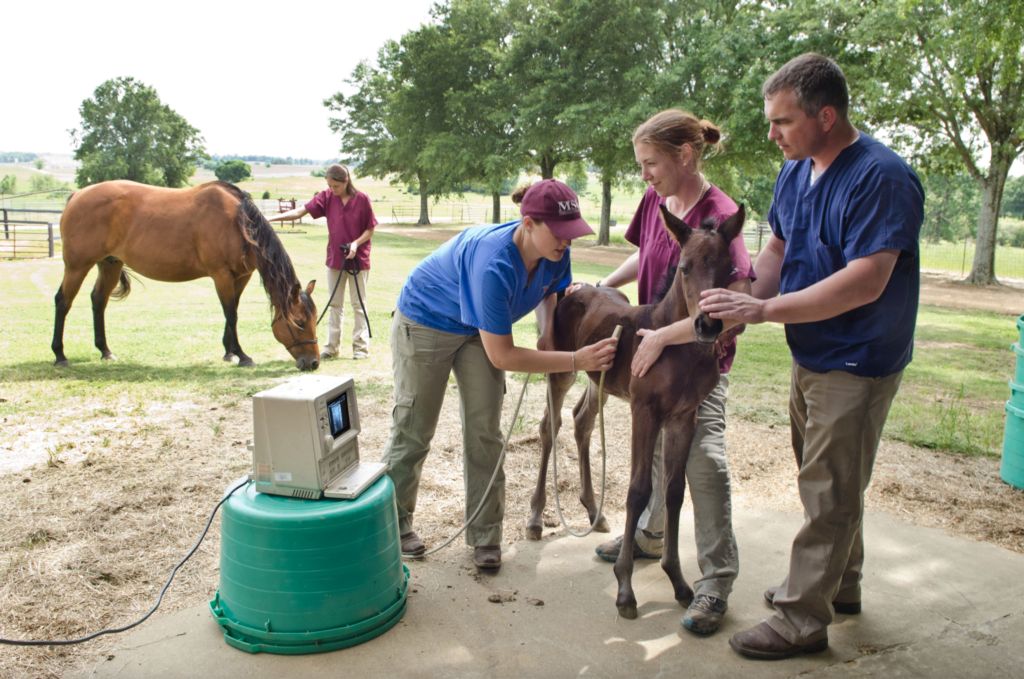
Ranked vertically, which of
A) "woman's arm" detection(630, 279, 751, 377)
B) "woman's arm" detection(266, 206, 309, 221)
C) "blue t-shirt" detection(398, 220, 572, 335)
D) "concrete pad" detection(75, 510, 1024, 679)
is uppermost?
"woman's arm" detection(266, 206, 309, 221)

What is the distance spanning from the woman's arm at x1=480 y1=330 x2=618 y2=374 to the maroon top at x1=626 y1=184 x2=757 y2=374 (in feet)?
1.24

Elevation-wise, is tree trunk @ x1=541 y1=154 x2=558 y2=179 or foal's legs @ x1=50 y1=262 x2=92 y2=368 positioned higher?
tree trunk @ x1=541 y1=154 x2=558 y2=179

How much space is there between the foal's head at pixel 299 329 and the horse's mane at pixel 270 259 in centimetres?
2

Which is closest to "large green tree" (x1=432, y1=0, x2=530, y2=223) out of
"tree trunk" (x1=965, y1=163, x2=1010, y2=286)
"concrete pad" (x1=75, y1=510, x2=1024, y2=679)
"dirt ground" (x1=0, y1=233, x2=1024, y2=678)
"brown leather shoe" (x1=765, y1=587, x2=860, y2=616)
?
"tree trunk" (x1=965, y1=163, x2=1010, y2=286)

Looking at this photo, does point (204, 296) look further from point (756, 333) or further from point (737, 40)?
point (737, 40)

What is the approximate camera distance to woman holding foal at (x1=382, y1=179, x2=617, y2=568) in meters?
2.73

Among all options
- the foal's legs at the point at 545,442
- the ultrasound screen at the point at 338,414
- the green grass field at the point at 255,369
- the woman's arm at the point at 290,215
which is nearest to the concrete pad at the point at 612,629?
the foal's legs at the point at 545,442

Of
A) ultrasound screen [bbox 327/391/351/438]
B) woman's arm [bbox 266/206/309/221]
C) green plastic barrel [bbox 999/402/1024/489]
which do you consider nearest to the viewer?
ultrasound screen [bbox 327/391/351/438]

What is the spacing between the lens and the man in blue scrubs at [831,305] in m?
2.27

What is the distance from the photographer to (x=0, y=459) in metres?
4.43

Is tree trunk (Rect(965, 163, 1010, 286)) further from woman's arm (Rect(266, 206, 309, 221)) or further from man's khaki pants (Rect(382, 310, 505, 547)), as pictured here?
man's khaki pants (Rect(382, 310, 505, 547))

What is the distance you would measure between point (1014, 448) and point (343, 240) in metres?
6.49

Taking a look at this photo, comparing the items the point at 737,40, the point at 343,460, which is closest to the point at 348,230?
the point at 343,460

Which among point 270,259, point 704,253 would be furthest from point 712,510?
point 270,259
